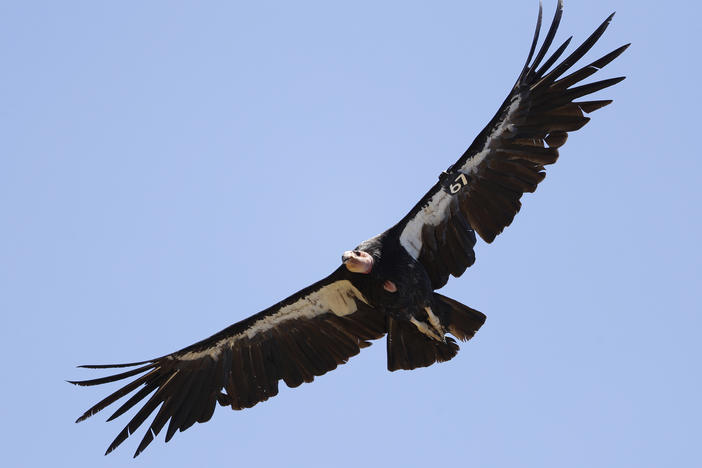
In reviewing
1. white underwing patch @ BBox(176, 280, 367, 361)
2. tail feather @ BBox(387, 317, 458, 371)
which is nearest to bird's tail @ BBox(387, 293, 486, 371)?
tail feather @ BBox(387, 317, 458, 371)

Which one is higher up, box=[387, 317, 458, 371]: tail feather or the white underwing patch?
the white underwing patch

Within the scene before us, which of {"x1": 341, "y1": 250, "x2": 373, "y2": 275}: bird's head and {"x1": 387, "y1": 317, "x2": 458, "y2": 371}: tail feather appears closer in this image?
{"x1": 341, "y1": 250, "x2": 373, "y2": 275}: bird's head

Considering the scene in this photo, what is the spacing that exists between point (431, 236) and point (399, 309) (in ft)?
3.50

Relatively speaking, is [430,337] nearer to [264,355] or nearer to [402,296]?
[402,296]

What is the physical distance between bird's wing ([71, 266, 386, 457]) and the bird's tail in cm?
38

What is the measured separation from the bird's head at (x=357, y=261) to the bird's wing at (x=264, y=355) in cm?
86

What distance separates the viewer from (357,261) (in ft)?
47.5

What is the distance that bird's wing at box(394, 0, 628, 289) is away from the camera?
563 inches

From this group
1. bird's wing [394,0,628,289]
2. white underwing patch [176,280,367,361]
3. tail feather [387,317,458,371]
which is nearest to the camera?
bird's wing [394,0,628,289]

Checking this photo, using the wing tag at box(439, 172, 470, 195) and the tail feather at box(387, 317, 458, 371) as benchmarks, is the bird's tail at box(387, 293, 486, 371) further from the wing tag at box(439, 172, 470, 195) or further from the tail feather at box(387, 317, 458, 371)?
the wing tag at box(439, 172, 470, 195)

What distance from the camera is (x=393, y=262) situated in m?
14.8

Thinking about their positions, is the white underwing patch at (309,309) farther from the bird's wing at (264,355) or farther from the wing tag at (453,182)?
the wing tag at (453,182)

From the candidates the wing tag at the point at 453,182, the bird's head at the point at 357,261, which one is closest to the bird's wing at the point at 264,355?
the bird's head at the point at 357,261

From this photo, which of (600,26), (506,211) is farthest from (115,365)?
(600,26)
